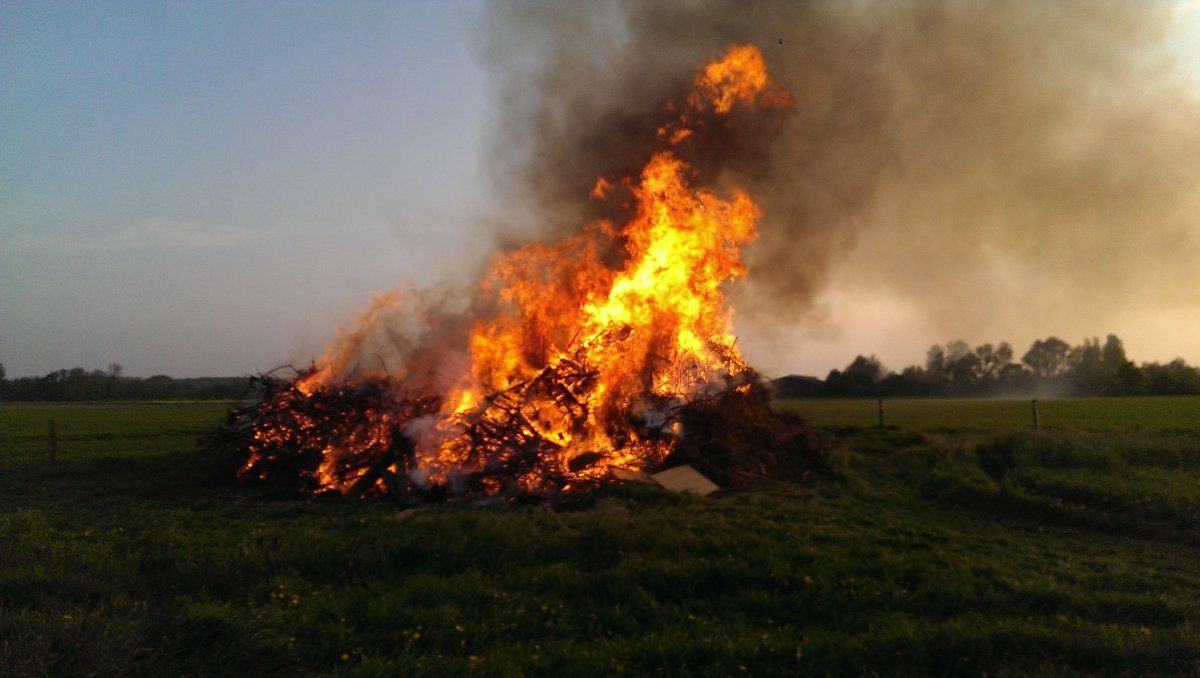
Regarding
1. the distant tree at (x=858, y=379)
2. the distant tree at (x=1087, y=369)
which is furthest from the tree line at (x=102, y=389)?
the distant tree at (x=1087, y=369)

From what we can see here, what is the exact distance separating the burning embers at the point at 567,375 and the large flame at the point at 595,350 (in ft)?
0.11

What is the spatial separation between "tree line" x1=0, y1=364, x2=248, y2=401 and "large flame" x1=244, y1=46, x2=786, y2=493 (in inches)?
2159

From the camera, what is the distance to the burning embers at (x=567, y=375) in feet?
47.8

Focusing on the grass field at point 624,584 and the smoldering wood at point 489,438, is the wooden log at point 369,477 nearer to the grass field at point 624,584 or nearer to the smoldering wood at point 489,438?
the smoldering wood at point 489,438

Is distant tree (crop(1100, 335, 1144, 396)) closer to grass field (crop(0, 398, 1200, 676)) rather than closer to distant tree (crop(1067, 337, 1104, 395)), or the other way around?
distant tree (crop(1067, 337, 1104, 395))

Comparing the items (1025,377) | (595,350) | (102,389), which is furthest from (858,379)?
(102,389)

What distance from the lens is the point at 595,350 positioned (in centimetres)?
1661

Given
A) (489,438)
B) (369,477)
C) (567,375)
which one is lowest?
(369,477)

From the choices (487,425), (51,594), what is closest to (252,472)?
(487,425)

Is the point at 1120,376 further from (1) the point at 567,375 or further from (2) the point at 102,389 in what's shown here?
(2) the point at 102,389

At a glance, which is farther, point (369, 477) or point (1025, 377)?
point (1025, 377)

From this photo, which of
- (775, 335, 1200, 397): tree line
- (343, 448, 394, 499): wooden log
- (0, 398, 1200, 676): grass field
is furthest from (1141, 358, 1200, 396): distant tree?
(343, 448, 394, 499): wooden log

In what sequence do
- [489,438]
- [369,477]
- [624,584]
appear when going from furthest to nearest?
[489,438] < [369,477] < [624,584]

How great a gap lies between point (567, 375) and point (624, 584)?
854cm
